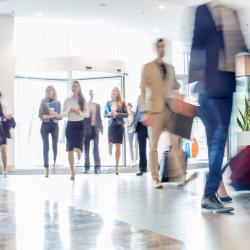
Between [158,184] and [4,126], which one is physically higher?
[4,126]

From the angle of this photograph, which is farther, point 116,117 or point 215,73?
point 116,117

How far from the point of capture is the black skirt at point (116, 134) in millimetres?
8406

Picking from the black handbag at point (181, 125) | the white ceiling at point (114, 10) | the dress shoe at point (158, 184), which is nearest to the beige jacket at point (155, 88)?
the black handbag at point (181, 125)

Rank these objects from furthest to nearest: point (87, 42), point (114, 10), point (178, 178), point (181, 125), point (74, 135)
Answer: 1. point (87, 42)
2. point (114, 10)
3. point (74, 135)
4. point (178, 178)
5. point (181, 125)

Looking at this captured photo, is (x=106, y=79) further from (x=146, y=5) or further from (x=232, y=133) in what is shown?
(x=232, y=133)

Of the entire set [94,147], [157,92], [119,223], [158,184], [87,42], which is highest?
[87,42]

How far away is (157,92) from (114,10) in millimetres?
7276

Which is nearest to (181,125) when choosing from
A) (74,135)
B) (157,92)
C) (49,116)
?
(157,92)

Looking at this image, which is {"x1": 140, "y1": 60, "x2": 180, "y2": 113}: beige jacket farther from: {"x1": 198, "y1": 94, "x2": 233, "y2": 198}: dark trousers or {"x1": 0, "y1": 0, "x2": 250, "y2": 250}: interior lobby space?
{"x1": 198, "y1": 94, "x2": 233, "y2": 198}: dark trousers

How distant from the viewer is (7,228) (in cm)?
285

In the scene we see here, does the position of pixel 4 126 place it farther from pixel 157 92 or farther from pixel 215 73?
pixel 215 73

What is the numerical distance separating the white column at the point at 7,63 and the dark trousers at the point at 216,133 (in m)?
9.09

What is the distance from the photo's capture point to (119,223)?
3000 millimetres

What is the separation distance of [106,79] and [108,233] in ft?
41.2
